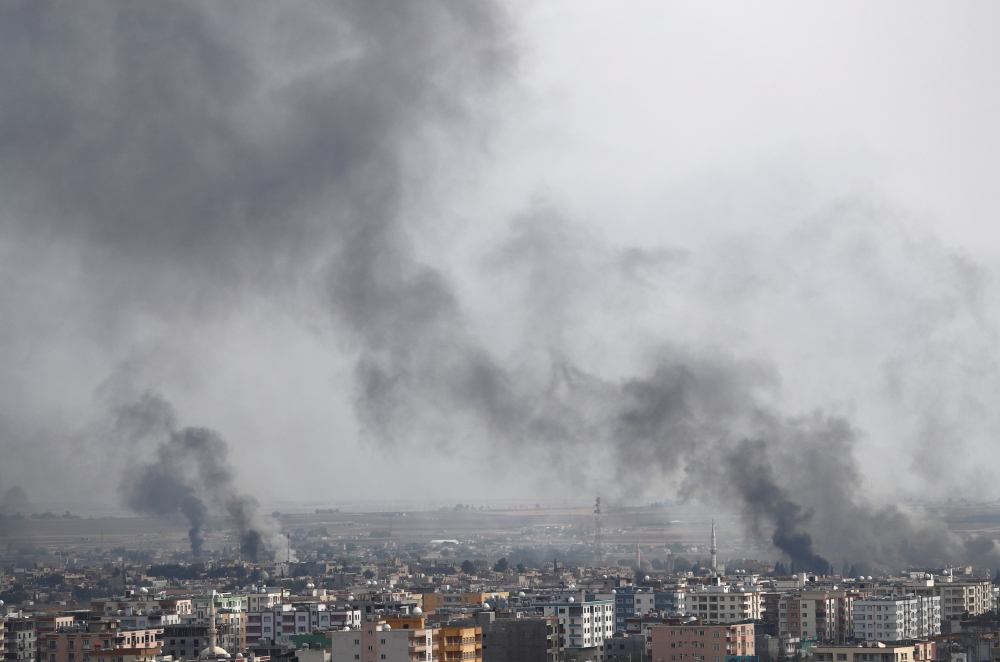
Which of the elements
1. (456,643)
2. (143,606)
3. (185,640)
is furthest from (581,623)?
(143,606)

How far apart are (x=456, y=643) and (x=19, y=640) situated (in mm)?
15425

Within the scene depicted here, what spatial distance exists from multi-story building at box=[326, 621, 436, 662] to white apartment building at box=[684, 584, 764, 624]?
1945cm

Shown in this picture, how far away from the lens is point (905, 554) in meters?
85.8

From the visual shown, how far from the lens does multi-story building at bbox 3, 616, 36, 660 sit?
3919 centimetres

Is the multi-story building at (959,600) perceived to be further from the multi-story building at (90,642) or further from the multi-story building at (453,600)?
the multi-story building at (90,642)

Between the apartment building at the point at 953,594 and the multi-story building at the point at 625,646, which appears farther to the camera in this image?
the apartment building at the point at 953,594

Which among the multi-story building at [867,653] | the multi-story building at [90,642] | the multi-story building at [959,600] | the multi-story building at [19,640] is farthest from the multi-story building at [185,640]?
the multi-story building at [959,600]

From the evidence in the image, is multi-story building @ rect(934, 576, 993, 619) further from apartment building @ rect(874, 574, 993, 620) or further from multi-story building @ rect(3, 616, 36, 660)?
multi-story building @ rect(3, 616, 36, 660)

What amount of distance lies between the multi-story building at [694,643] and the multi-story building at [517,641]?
2607mm

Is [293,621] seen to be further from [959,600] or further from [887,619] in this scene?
[959,600]

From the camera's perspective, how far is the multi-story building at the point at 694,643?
3647 centimetres

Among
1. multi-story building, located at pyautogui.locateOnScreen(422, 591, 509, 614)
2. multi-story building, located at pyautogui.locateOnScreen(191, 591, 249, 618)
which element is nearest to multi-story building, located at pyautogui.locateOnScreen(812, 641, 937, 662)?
multi-story building, located at pyautogui.locateOnScreen(422, 591, 509, 614)

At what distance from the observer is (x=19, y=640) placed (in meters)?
39.9

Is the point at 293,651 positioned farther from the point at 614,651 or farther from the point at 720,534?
the point at 720,534
